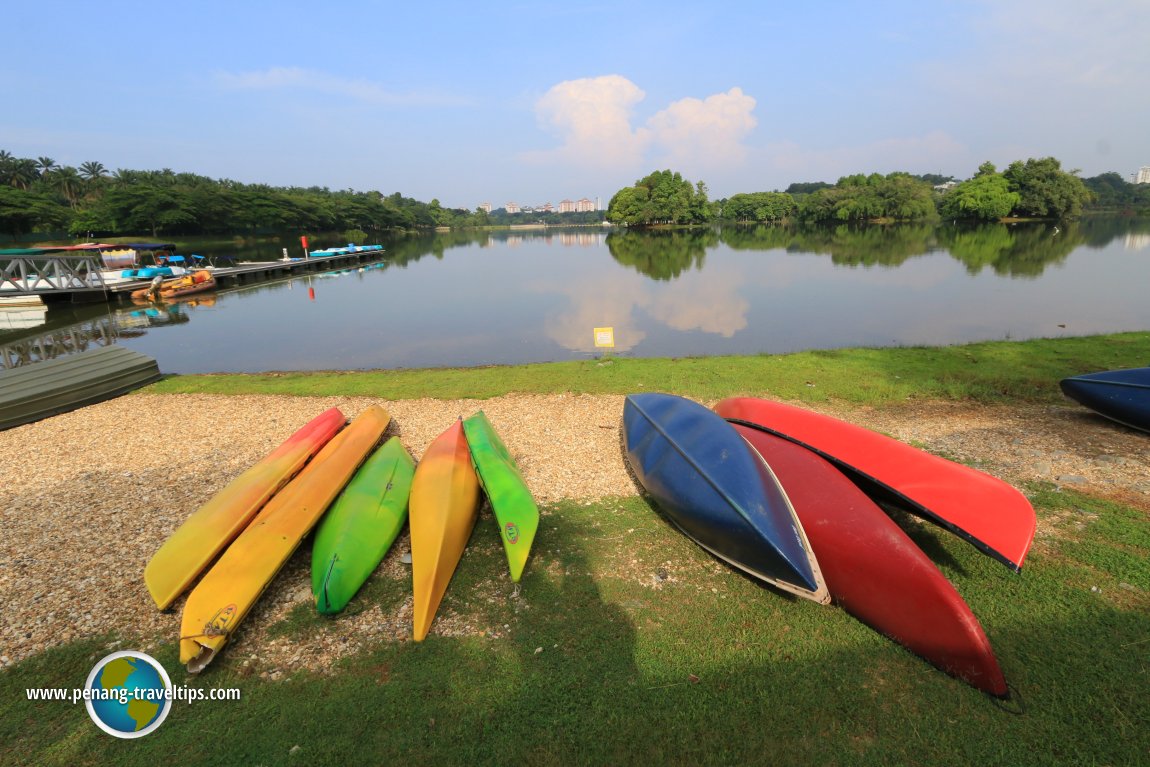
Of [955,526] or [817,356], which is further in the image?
[817,356]

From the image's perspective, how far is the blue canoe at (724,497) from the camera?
13.9ft

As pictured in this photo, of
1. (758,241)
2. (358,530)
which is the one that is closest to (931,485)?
(358,530)

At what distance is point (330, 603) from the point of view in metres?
4.70

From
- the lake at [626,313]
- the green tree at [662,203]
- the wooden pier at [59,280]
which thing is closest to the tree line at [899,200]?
the green tree at [662,203]

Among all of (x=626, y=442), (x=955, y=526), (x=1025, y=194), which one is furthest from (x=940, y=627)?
(x=1025, y=194)

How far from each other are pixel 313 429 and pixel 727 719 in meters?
7.12

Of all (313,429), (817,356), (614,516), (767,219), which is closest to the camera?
(614,516)

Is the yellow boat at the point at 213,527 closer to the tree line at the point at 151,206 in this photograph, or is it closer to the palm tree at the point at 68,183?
the tree line at the point at 151,206

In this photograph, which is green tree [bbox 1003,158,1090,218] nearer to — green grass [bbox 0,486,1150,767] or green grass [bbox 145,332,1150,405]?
green grass [bbox 145,332,1150,405]

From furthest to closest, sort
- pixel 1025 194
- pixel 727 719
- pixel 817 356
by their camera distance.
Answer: pixel 1025 194
pixel 817 356
pixel 727 719

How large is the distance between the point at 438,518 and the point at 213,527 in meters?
2.40

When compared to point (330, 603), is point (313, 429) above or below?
above

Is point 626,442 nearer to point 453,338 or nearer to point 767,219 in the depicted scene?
point 453,338

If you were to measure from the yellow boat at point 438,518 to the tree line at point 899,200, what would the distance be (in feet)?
367
